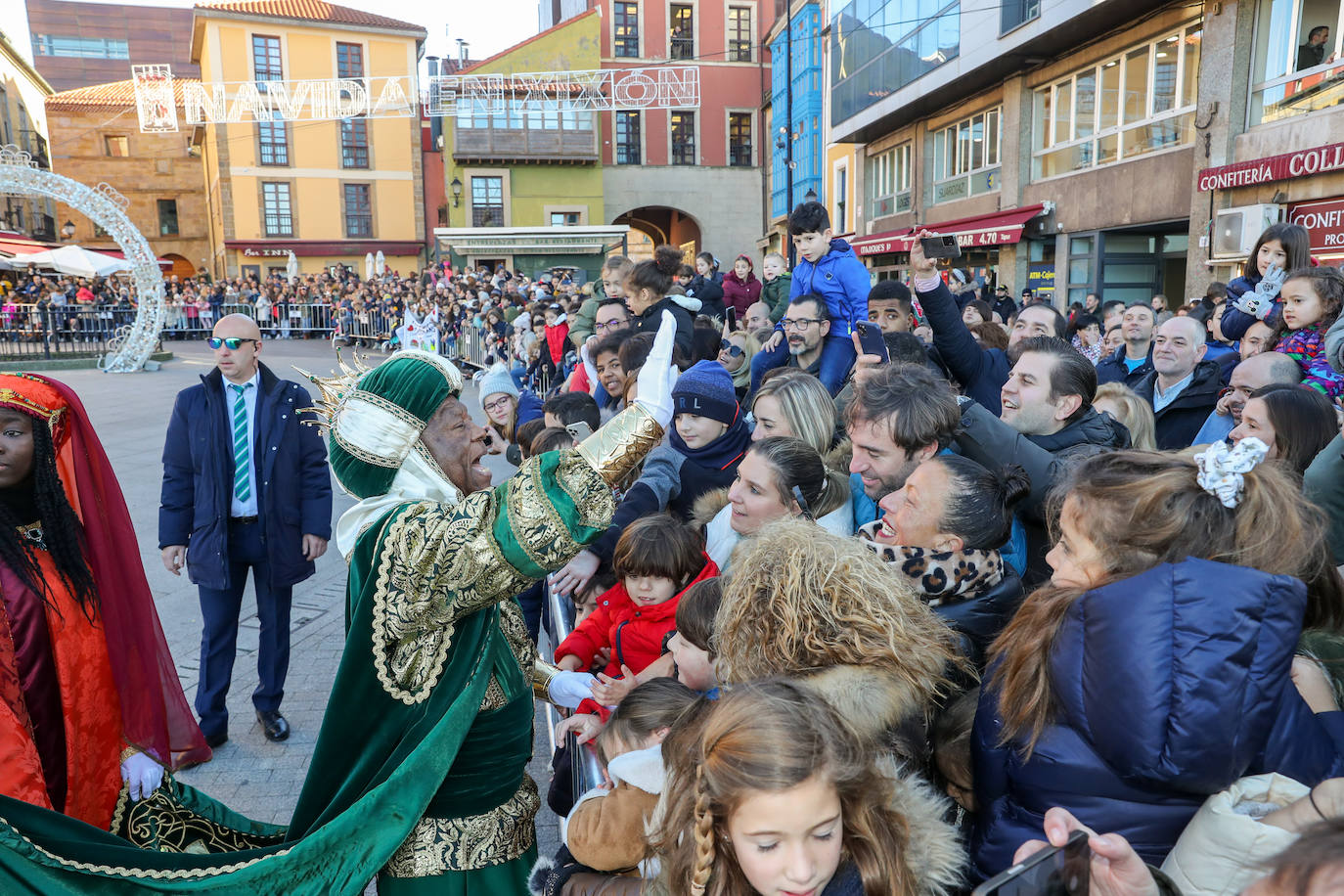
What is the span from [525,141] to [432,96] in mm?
3847

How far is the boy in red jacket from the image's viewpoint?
9.93 ft

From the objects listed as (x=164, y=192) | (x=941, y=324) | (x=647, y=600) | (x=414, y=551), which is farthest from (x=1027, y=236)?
(x=164, y=192)

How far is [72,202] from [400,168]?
2238 cm

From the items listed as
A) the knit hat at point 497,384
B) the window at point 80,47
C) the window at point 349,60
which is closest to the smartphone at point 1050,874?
the knit hat at point 497,384

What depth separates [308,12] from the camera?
37594mm

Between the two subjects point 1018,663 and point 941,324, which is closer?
point 1018,663

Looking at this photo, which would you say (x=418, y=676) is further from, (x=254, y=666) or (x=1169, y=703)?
(x=254, y=666)

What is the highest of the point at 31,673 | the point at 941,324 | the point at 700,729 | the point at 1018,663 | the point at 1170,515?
the point at 941,324

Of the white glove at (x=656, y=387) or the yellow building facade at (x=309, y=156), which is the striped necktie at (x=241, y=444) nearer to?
the white glove at (x=656, y=387)

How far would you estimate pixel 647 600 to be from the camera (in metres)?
3.11

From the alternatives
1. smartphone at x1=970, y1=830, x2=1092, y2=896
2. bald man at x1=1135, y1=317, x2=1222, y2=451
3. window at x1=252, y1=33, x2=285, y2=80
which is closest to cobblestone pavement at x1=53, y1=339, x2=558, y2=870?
smartphone at x1=970, y1=830, x2=1092, y2=896

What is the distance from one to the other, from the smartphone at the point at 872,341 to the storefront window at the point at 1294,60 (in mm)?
9787

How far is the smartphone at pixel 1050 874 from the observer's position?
114 centimetres

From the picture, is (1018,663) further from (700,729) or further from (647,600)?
(647,600)
